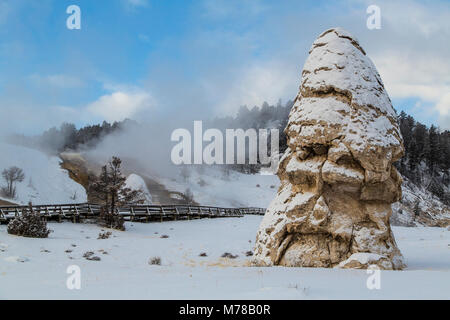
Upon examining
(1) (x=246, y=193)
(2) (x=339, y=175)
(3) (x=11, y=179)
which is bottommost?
(1) (x=246, y=193)

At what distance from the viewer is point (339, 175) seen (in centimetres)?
914

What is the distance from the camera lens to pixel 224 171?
56750 millimetres

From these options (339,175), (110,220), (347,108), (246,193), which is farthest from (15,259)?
(246,193)

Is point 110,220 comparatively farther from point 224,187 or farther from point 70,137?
point 70,137

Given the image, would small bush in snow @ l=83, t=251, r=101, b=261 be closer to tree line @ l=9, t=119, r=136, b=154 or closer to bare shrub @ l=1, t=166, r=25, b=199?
bare shrub @ l=1, t=166, r=25, b=199

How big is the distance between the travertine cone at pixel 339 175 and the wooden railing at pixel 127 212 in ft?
47.6

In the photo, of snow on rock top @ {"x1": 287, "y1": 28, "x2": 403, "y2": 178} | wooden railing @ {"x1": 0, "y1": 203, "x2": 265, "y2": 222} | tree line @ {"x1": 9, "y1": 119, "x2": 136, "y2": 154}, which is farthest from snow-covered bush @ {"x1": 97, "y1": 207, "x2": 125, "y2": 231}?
tree line @ {"x1": 9, "y1": 119, "x2": 136, "y2": 154}

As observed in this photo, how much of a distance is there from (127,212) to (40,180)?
1841cm

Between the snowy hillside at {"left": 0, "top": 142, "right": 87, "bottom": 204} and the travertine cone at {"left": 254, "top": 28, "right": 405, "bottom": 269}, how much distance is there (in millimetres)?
31277

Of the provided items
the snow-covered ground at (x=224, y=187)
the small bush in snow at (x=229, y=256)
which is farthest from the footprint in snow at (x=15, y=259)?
the snow-covered ground at (x=224, y=187)

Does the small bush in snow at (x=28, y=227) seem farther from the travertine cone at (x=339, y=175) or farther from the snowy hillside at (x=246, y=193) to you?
the snowy hillside at (x=246, y=193)

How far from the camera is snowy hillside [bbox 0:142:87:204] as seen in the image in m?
36.7
